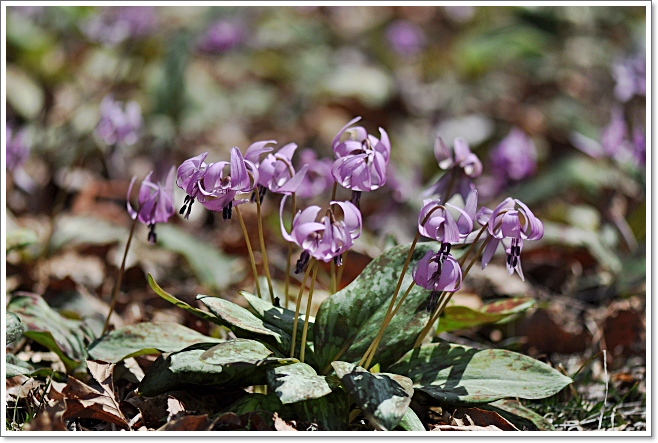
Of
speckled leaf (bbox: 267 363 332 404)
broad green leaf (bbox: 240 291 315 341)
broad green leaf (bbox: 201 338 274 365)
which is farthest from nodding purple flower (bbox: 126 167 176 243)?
speckled leaf (bbox: 267 363 332 404)

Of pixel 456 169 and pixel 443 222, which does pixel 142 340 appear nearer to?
pixel 443 222

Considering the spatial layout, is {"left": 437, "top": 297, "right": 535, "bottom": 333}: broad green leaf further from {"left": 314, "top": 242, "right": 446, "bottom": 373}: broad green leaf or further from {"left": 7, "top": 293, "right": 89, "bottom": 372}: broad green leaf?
{"left": 7, "top": 293, "right": 89, "bottom": 372}: broad green leaf

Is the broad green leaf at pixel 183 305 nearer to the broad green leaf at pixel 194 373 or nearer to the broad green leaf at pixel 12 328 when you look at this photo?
the broad green leaf at pixel 194 373

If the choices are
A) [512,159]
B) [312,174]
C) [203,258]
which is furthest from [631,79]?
[203,258]

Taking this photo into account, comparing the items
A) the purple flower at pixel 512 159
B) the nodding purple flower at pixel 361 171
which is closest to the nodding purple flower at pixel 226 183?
the nodding purple flower at pixel 361 171

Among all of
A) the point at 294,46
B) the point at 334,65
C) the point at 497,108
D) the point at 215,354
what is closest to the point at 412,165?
the point at 497,108

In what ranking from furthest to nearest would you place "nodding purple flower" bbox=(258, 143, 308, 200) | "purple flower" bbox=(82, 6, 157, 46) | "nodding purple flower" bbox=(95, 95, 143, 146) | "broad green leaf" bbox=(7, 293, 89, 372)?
"purple flower" bbox=(82, 6, 157, 46) < "nodding purple flower" bbox=(95, 95, 143, 146) < "broad green leaf" bbox=(7, 293, 89, 372) < "nodding purple flower" bbox=(258, 143, 308, 200)
